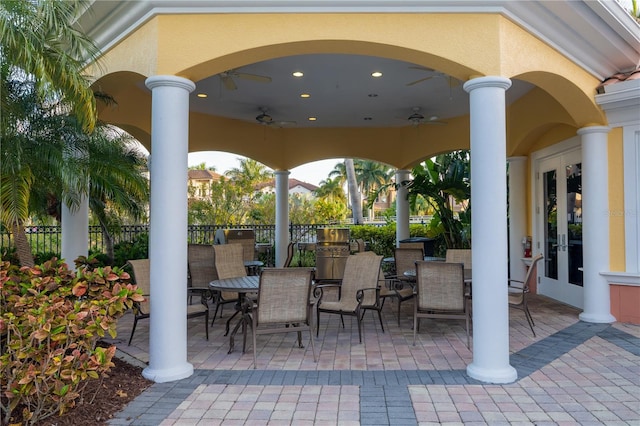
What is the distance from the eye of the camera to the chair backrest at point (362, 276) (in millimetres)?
5613

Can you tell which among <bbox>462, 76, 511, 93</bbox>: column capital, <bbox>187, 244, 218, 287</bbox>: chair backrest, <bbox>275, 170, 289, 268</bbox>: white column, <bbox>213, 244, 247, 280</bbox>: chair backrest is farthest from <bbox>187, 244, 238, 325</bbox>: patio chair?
<bbox>275, 170, 289, 268</bbox>: white column

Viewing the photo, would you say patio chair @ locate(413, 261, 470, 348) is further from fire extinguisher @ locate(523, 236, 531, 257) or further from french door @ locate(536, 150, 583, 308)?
fire extinguisher @ locate(523, 236, 531, 257)

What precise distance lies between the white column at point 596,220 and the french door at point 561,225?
75 centimetres

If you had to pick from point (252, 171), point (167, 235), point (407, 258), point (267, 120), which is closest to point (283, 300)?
point (167, 235)

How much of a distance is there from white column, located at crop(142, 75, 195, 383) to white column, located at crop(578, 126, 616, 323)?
5.47 metres

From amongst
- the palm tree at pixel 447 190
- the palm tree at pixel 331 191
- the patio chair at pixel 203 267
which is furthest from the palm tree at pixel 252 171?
the patio chair at pixel 203 267

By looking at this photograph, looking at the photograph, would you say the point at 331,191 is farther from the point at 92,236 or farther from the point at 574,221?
the point at 574,221

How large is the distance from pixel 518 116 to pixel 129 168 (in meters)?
6.54

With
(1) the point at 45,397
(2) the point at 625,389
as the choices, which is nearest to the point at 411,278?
(2) the point at 625,389

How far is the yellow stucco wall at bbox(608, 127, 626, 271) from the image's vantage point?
6.16 meters

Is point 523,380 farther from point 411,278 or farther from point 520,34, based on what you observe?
point 520,34

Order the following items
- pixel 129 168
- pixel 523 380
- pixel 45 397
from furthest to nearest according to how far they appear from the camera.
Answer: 1. pixel 129 168
2. pixel 523 380
3. pixel 45 397

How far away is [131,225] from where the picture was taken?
427 inches

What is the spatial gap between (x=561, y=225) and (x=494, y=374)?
15.0ft
